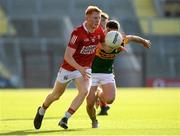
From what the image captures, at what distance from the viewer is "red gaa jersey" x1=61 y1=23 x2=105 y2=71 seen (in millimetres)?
12570

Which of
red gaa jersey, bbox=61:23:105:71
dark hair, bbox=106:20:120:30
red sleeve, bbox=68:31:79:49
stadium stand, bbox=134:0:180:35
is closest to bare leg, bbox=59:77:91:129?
red gaa jersey, bbox=61:23:105:71

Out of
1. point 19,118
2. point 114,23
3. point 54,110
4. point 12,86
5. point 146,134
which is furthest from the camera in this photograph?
point 12,86

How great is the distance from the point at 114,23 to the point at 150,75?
95.9ft

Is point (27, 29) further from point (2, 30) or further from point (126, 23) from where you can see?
point (126, 23)

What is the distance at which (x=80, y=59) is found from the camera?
42.2 ft

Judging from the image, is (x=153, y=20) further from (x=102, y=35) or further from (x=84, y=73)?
(x=84, y=73)

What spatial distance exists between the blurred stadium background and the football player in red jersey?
98.1 feet

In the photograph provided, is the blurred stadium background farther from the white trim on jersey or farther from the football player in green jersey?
the white trim on jersey

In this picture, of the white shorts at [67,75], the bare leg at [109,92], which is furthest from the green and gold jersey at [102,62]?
the white shorts at [67,75]

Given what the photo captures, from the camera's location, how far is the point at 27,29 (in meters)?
44.8

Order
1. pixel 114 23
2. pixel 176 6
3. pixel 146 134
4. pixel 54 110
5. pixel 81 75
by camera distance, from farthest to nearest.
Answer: pixel 176 6 < pixel 54 110 < pixel 114 23 < pixel 81 75 < pixel 146 134

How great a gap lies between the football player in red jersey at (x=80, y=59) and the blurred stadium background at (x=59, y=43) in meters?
29.9

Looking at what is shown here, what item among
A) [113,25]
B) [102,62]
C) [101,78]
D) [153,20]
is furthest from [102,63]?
[153,20]

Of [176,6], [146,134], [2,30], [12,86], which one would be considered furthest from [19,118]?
[176,6]
